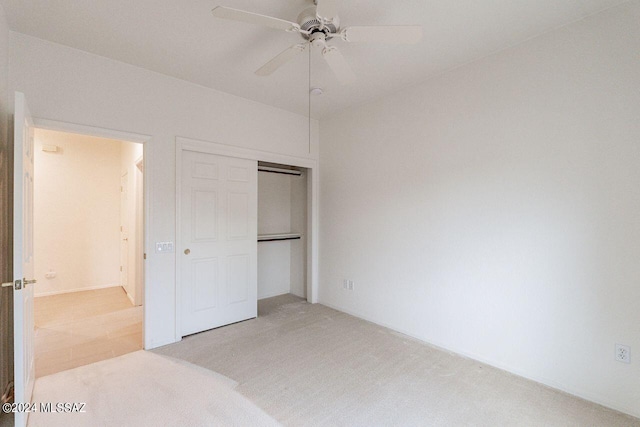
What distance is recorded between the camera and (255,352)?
9.11ft

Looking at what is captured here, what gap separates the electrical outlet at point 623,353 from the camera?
194 centimetres

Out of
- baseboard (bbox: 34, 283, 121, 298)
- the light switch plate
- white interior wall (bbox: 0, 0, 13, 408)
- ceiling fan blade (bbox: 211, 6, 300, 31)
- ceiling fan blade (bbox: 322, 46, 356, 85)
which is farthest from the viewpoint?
baseboard (bbox: 34, 283, 121, 298)

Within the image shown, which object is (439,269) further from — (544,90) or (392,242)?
(544,90)

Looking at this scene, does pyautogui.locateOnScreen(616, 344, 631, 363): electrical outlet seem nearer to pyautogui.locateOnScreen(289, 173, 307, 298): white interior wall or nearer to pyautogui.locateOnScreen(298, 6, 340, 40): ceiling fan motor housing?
pyautogui.locateOnScreen(298, 6, 340, 40): ceiling fan motor housing

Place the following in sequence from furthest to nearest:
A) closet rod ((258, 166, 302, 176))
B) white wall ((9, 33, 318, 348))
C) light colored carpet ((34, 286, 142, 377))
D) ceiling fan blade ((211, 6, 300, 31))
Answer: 1. closet rod ((258, 166, 302, 176))
2. light colored carpet ((34, 286, 142, 377))
3. white wall ((9, 33, 318, 348))
4. ceiling fan blade ((211, 6, 300, 31))

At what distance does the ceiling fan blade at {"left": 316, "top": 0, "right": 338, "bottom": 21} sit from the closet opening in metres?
2.99

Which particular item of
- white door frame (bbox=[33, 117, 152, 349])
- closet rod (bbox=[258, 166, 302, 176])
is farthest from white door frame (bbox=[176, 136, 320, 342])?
closet rod (bbox=[258, 166, 302, 176])

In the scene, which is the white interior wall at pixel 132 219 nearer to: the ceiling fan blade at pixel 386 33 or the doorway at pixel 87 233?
the doorway at pixel 87 233

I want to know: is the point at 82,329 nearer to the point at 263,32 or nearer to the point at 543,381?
the point at 263,32

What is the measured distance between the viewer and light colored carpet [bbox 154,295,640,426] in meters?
1.91

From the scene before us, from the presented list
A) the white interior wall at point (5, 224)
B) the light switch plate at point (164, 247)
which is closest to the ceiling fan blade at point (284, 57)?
the white interior wall at point (5, 224)

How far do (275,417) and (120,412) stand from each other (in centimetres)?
110

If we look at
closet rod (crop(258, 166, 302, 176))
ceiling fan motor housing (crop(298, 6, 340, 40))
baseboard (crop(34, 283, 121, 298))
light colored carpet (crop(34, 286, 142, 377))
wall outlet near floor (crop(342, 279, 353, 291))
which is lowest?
light colored carpet (crop(34, 286, 142, 377))

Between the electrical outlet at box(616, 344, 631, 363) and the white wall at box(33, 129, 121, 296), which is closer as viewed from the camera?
the electrical outlet at box(616, 344, 631, 363)
